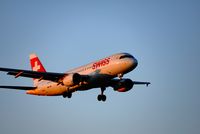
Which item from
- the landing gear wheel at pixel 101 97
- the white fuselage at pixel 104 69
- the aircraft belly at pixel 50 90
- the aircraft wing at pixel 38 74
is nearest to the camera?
the white fuselage at pixel 104 69

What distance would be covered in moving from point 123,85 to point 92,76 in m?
4.78

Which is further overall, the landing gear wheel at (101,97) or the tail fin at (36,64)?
the tail fin at (36,64)

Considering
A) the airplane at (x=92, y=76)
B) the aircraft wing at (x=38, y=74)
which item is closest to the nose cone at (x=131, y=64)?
the airplane at (x=92, y=76)

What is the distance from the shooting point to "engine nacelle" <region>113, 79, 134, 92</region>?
195ft

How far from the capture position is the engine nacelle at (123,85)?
2341 inches

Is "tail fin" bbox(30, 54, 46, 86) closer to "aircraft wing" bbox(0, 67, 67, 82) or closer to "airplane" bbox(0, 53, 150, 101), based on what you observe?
"airplane" bbox(0, 53, 150, 101)

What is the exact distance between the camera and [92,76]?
5716 centimetres

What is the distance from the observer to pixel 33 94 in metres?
66.8

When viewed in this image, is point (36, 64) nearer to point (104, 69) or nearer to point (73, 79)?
point (73, 79)

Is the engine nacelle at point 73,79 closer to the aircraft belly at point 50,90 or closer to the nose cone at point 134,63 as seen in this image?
the aircraft belly at point 50,90

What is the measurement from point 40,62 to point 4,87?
14.1 meters

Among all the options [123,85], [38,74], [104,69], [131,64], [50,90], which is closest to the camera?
[131,64]

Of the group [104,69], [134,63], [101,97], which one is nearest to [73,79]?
[104,69]

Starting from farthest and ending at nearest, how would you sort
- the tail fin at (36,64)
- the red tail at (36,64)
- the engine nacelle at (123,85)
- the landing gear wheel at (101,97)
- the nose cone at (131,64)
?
the red tail at (36,64) → the tail fin at (36,64) → the landing gear wheel at (101,97) → the engine nacelle at (123,85) → the nose cone at (131,64)
